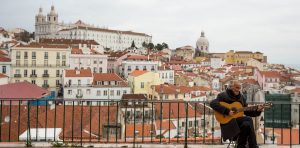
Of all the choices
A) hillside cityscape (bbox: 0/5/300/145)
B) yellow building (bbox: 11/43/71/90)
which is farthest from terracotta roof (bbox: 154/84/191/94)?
yellow building (bbox: 11/43/71/90)

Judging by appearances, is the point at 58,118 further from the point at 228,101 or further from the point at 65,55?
the point at 65,55

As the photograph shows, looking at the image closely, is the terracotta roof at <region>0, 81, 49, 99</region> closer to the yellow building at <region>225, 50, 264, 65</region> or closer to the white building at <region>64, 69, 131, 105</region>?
the white building at <region>64, 69, 131, 105</region>

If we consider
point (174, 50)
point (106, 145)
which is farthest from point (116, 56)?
point (174, 50)

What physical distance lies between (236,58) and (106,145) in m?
138

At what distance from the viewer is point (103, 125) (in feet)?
37.3

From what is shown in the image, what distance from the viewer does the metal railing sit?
7711 millimetres

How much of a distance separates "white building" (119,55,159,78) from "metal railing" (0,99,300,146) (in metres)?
33.5

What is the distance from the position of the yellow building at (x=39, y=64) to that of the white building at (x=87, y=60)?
17.8ft

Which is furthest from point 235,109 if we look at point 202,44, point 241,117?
point 202,44

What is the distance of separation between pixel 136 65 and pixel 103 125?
50820 mm

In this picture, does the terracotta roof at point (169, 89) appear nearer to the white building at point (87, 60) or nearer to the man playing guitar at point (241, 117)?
the white building at point (87, 60)

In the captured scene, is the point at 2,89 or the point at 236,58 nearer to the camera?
the point at 2,89

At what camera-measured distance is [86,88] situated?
4516 centimetres

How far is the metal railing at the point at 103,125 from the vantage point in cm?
771
